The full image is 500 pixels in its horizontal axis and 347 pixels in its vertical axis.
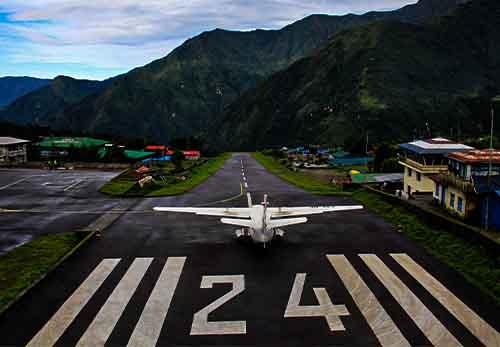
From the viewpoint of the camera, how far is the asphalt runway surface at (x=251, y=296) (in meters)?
22.8

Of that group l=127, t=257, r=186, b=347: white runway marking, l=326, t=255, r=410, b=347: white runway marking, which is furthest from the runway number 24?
l=127, t=257, r=186, b=347: white runway marking

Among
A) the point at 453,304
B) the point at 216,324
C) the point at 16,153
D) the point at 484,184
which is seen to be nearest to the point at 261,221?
the point at 216,324

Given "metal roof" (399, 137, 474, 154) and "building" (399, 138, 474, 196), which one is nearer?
"metal roof" (399, 137, 474, 154)

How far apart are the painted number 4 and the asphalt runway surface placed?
82 mm

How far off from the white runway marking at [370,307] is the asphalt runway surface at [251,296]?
7 cm

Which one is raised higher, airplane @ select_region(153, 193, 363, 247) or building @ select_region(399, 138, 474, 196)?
building @ select_region(399, 138, 474, 196)

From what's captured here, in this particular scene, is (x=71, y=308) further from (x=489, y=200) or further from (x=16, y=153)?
(x=16, y=153)

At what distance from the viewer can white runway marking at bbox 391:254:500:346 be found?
22719 millimetres

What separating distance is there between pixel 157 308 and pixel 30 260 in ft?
46.8

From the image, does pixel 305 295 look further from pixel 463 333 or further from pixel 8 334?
pixel 8 334

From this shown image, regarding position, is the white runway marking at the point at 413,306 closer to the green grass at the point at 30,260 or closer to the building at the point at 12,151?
the green grass at the point at 30,260

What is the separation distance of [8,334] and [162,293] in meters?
8.57

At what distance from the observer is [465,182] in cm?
4131

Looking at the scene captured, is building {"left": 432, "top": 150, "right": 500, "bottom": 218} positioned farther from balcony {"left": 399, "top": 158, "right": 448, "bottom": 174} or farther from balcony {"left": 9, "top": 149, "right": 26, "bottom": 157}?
balcony {"left": 9, "top": 149, "right": 26, "bottom": 157}
